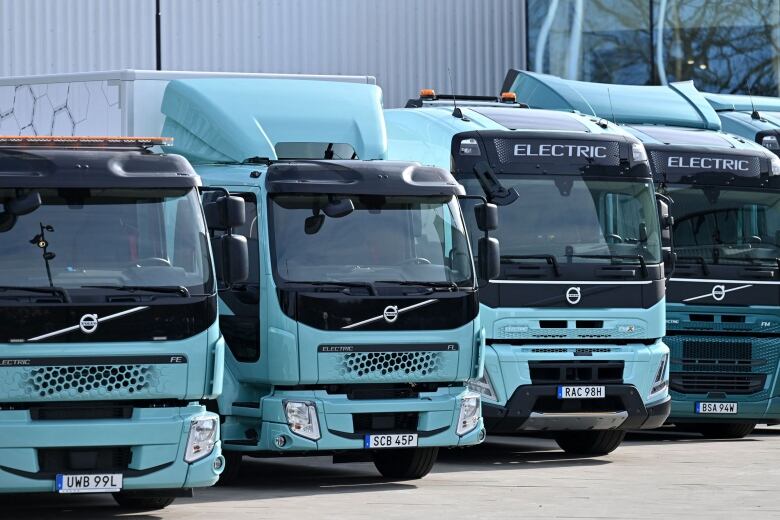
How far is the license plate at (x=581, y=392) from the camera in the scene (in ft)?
49.2

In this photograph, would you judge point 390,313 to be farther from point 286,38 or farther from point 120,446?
point 286,38

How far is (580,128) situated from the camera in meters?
15.9

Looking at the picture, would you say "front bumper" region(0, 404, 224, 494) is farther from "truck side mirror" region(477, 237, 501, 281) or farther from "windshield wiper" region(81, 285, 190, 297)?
"truck side mirror" region(477, 237, 501, 281)

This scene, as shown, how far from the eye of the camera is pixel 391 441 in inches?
514

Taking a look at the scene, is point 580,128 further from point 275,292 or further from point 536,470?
point 275,292

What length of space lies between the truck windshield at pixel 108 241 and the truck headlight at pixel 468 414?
8.72 feet

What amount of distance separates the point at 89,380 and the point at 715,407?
26.2 ft

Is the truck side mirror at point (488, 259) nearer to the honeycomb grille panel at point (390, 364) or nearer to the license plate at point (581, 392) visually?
the honeycomb grille panel at point (390, 364)

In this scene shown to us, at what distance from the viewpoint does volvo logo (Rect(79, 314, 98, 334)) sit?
11031 mm

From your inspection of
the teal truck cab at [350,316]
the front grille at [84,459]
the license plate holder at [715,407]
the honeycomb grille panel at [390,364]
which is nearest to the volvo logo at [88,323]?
the front grille at [84,459]

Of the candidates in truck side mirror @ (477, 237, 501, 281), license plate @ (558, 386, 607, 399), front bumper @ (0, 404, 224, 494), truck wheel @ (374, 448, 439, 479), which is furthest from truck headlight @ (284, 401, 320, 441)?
license plate @ (558, 386, 607, 399)

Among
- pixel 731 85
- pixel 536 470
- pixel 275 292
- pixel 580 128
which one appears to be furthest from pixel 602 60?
pixel 275 292

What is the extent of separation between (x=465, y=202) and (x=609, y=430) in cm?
276

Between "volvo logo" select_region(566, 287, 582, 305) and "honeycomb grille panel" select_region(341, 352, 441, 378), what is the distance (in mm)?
2179
